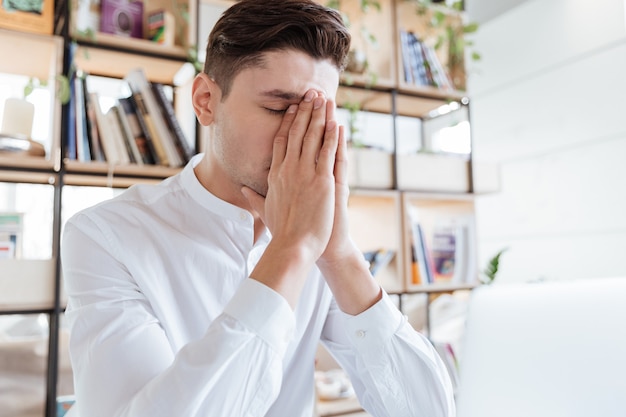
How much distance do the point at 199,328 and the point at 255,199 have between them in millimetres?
285

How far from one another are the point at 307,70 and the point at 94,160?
0.94 meters

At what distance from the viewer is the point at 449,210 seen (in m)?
2.42

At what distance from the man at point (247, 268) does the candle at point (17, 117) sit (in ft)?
2.51

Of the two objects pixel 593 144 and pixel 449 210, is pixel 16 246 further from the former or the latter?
pixel 593 144

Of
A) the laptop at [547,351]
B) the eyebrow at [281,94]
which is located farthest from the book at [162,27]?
the laptop at [547,351]

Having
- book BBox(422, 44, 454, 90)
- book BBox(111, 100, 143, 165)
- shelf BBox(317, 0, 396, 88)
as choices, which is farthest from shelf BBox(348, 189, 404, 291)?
book BBox(111, 100, 143, 165)

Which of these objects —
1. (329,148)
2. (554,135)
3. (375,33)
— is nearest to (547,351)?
(329,148)

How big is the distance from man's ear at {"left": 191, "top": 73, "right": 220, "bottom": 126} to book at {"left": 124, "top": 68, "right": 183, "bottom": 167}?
64cm

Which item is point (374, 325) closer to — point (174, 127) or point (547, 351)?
point (547, 351)

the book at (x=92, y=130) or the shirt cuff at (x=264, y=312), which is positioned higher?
the book at (x=92, y=130)

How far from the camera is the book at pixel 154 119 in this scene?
1.68 metres

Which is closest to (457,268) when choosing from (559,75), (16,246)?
(559,75)

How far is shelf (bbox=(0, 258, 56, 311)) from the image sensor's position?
4.75 ft

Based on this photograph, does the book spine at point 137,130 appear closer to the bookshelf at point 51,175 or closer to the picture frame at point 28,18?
the bookshelf at point 51,175
